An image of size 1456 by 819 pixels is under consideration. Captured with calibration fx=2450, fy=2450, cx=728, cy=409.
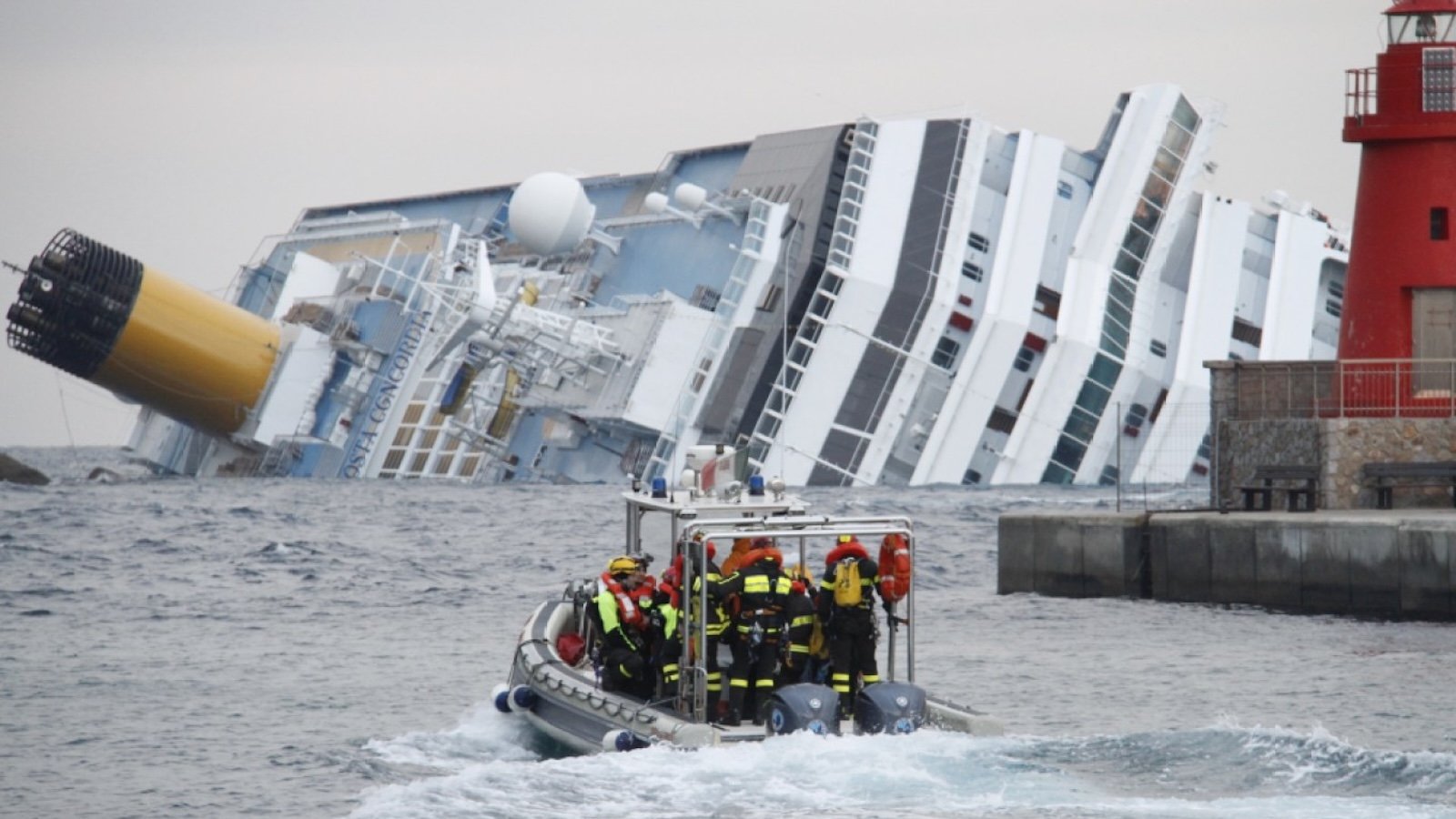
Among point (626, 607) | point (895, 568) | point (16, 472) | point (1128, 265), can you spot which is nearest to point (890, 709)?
point (895, 568)

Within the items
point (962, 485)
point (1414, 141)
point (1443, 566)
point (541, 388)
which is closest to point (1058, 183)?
point (962, 485)

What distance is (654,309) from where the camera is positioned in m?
64.1

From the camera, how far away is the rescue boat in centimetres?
1889

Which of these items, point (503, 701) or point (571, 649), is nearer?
point (503, 701)

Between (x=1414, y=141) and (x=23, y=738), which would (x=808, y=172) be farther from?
(x=23, y=738)

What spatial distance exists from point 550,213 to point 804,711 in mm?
52178

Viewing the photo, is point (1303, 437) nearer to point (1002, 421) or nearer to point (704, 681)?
point (704, 681)

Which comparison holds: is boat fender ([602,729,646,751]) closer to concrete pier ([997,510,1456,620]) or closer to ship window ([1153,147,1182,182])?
concrete pier ([997,510,1456,620])

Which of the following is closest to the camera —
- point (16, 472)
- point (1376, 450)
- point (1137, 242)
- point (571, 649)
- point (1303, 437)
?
point (571, 649)

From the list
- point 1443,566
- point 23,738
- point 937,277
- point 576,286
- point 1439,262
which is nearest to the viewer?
point 23,738

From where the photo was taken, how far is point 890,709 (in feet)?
62.4

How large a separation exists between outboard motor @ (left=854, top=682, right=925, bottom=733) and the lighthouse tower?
1758 centimetres

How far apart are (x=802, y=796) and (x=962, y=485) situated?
45513 mm

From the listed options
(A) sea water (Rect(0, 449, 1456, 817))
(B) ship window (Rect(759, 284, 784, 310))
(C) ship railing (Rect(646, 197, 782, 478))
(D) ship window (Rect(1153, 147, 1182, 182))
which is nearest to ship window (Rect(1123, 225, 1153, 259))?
(D) ship window (Rect(1153, 147, 1182, 182))
